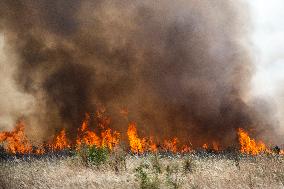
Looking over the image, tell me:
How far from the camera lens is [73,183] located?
10.3 m

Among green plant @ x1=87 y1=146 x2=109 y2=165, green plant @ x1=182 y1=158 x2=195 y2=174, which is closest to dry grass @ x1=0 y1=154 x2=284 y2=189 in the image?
green plant @ x1=182 y1=158 x2=195 y2=174

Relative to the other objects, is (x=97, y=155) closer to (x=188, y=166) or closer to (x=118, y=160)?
(x=118, y=160)

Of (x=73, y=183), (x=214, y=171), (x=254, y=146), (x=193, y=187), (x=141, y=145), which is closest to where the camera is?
(x=193, y=187)

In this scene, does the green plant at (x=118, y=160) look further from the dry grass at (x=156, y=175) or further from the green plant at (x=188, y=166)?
the green plant at (x=188, y=166)

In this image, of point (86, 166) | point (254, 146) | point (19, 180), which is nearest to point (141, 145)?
point (254, 146)

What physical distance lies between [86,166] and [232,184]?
6.38 m

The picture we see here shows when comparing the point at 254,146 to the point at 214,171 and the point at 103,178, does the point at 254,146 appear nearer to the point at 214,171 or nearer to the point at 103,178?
the point at 214,171

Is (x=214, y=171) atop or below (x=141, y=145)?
below

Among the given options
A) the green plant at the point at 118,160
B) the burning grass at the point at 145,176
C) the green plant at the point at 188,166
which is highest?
the green plant at the point at 118,160

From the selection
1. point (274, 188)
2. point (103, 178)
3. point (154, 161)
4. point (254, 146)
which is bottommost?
point (274, 188)

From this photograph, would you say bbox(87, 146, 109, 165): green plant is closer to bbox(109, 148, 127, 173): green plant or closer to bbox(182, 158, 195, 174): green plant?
bbox(109, 148, 127, 173): green plant

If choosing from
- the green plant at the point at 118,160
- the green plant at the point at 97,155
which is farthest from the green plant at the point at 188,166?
the green plant at the point at 97,155

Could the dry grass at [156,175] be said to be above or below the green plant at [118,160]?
below

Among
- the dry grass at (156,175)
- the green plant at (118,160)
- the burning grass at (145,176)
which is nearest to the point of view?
the burning grass at (145,176)
